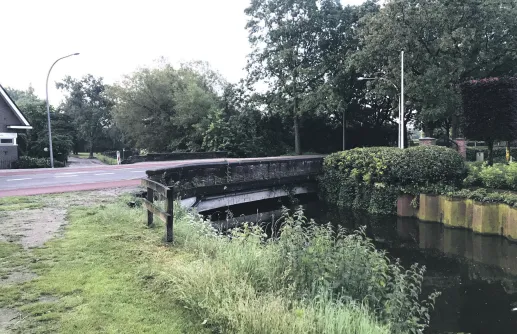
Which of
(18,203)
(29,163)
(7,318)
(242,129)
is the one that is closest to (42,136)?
(29,163)

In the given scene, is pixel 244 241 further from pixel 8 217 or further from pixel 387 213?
pixel 387 213

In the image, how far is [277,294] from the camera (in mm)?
4363

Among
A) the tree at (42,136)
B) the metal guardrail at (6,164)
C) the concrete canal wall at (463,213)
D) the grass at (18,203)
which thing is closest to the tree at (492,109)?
the concrete canal wall at (463,213)

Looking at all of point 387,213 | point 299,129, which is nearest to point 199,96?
point 299,129

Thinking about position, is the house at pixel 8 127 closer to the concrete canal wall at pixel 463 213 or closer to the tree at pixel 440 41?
the tree at pixel 440 41

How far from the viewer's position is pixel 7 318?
364 centimetres

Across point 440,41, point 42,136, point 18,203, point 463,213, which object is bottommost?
point 463,213

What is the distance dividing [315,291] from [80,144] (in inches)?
2471

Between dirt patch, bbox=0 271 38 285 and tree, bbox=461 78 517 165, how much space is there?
1840 cm

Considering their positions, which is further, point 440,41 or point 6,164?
point 6,164

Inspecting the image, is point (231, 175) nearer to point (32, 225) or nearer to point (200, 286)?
point (32, 225)

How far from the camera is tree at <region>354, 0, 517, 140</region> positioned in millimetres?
23219

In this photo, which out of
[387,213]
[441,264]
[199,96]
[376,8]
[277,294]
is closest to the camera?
[277,294]

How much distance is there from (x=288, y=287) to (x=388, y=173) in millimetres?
12584
